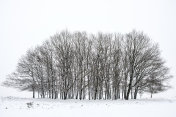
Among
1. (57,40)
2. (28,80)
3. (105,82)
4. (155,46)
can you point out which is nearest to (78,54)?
(57,40)

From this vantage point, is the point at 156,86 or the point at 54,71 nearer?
the point at 156,86

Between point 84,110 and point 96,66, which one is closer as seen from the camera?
point 84,110

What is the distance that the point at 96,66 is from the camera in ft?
133

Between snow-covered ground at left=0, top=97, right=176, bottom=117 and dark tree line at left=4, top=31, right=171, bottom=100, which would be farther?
dark tree line at left=4, top=31, right=171, bottom=100

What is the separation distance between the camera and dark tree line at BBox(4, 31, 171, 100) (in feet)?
128

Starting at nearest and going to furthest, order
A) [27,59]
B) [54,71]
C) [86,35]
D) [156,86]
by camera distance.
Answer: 1. [156,86]
2. [54,71]
3. [86,35]
4. [27,59]

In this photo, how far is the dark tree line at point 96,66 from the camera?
38969 millimetres

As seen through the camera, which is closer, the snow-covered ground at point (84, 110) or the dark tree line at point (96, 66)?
the snow-covered ground at point (84, 110)

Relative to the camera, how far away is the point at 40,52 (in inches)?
1770

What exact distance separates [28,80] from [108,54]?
1946 cm

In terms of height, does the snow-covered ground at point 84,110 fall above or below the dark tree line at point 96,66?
below

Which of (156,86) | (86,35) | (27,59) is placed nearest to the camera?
(156,86)

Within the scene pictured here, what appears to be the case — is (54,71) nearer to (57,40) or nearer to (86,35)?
(57,40)

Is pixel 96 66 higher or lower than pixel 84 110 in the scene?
higher
